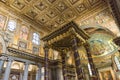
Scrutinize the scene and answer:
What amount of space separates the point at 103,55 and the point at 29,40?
9.24 m

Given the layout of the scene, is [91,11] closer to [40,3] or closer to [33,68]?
[40,3]

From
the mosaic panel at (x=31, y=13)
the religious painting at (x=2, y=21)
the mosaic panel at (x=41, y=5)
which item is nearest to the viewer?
the religious painting at (x=2, y=21)

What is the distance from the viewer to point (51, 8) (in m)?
11.8

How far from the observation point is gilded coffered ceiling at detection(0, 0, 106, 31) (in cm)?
1098

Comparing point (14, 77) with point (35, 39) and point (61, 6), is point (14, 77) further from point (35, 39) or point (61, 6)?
point (61, 6)

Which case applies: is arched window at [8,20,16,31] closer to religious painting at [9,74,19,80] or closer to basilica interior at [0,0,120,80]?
basilica interior at [0,0,120,80]

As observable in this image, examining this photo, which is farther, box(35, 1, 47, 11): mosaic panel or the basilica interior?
box(35, 1, 47, 11): mosaic panel

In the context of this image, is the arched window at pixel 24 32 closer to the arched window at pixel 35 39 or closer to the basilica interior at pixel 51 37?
the basilica interior at pixel 51 37

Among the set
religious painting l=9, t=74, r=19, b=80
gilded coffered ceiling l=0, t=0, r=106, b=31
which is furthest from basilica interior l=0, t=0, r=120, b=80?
religious painting l=9, t=74, r=19, b=80

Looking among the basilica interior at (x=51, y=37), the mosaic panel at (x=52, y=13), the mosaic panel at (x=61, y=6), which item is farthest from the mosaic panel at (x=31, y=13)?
the mosaic panel at (x=61, y=6)

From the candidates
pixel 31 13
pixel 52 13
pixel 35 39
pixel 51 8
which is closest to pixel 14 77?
pixel 35 39

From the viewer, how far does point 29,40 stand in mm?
11742

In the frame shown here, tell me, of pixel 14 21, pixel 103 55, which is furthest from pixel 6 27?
pixel 103 55

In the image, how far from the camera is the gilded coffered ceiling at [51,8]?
36.0ft
